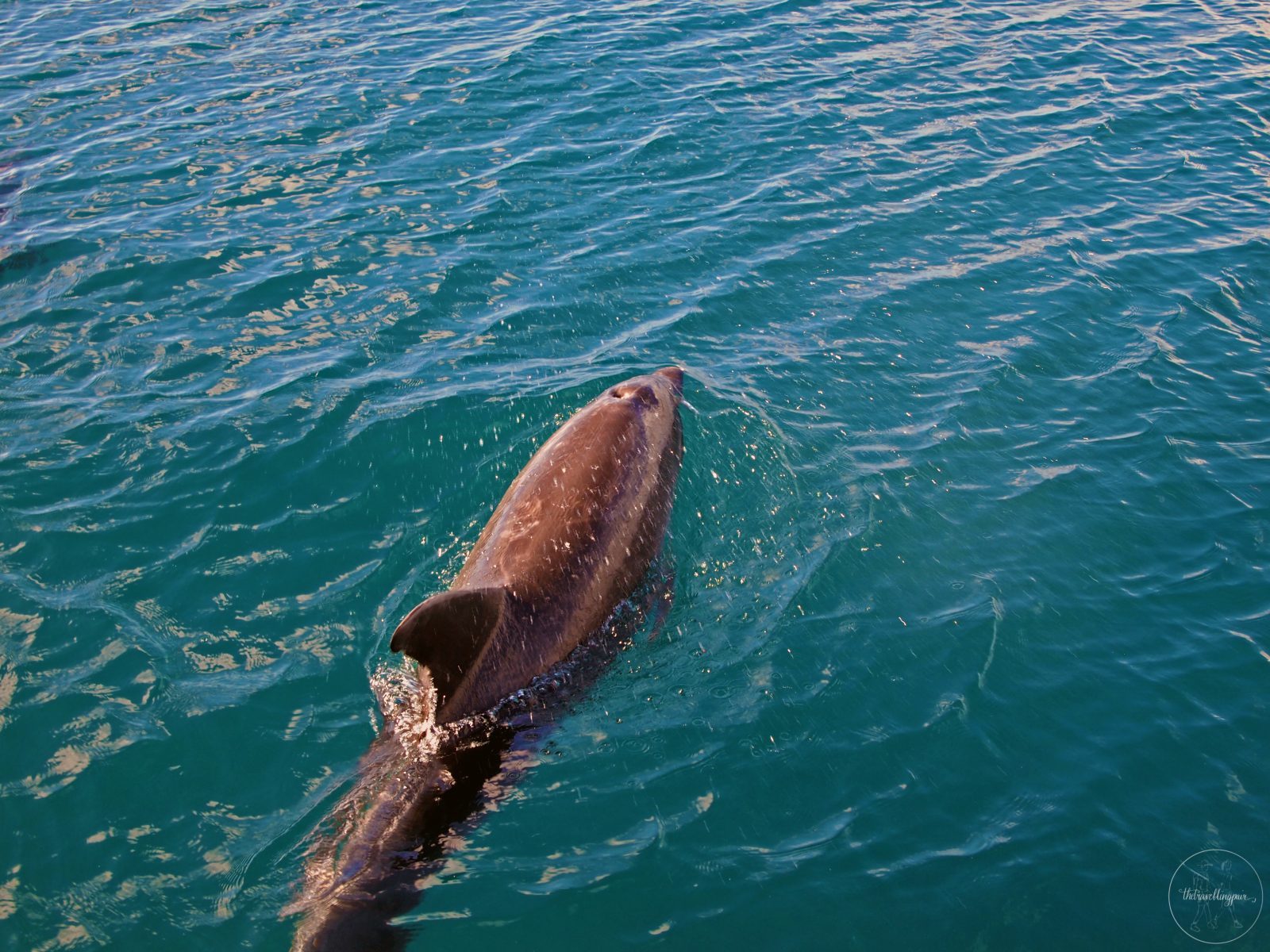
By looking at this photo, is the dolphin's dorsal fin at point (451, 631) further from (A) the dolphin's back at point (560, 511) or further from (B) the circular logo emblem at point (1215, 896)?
(B) the circular logo emblem at point (1215, 896)

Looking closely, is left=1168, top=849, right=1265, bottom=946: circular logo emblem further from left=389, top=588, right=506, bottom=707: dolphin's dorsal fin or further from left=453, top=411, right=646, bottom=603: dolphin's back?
left=389, top=588, right=506, bottom=707: dolphin's dorsal fin

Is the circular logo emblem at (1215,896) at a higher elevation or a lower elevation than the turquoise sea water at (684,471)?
lower

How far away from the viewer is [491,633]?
739 centimetres

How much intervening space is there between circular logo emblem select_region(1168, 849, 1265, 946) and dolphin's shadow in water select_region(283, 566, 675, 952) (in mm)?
4411

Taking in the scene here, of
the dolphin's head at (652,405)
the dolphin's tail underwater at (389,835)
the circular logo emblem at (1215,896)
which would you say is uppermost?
the dolphin's head at (652,405)

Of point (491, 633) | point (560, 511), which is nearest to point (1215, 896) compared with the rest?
point (491, 633)

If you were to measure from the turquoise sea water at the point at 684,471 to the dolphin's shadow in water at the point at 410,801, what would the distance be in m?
0.19

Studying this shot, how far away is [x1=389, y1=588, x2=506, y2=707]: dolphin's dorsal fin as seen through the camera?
6852mm

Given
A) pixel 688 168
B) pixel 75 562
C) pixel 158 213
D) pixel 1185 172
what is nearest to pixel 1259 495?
pixel 1185 172

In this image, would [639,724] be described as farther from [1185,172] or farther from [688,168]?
[1185,172]

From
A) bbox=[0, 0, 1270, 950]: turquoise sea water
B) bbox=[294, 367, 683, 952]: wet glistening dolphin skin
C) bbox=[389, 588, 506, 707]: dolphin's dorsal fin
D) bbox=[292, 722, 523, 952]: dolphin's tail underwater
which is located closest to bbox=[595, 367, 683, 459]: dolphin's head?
bbox=[294, 367, 683, 952]: wet glistening dolphin skin

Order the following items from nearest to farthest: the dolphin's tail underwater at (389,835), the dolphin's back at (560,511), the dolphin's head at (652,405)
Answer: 1. the dolphin's tail underwater at (389,835)
2. the dolphin's back at (560,511)
3. the dolphin's head at (652,405)

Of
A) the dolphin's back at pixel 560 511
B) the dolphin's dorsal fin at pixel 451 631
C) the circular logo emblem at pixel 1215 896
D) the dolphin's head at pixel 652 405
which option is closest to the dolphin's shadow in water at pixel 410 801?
the dolphin's dorsal fin at pixel 451 631

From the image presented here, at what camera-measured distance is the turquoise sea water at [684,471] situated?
7.01 metres
